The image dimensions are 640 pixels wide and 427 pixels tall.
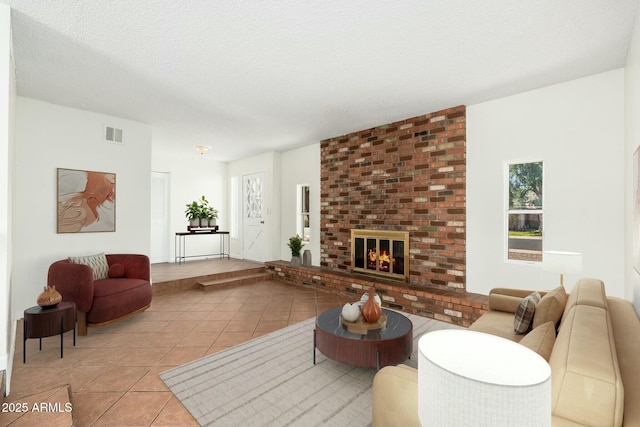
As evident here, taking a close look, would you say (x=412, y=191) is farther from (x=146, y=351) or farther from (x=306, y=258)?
(x=146, y=351)

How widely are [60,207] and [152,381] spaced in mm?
2972

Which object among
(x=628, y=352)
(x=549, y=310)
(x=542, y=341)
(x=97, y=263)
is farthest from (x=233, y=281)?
(x=628, y=352)

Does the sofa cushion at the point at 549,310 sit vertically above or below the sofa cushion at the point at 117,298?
above

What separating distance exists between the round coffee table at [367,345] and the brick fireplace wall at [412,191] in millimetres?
1910

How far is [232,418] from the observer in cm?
195

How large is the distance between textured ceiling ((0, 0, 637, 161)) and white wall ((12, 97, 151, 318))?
0.94 feet

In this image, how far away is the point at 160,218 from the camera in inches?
281

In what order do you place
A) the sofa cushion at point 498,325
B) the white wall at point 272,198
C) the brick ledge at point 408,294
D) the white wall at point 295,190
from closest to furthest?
the sofa cushion at point 498,325
the brick ledge at point 408,294
the white wall at point 295,190
the white wall at point 272,198

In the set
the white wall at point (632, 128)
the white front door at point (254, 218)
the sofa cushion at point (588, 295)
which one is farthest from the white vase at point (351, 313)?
the white front door at point (254, 218)

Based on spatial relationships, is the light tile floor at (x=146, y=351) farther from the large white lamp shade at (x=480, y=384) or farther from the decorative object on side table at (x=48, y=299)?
the large white lamp shade at (x=480, y=384)

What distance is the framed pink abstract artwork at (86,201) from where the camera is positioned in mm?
4023

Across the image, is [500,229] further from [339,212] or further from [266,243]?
[266,243]

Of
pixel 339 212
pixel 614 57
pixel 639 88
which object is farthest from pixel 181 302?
pixel 614 57

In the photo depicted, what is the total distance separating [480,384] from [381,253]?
4.28 m
